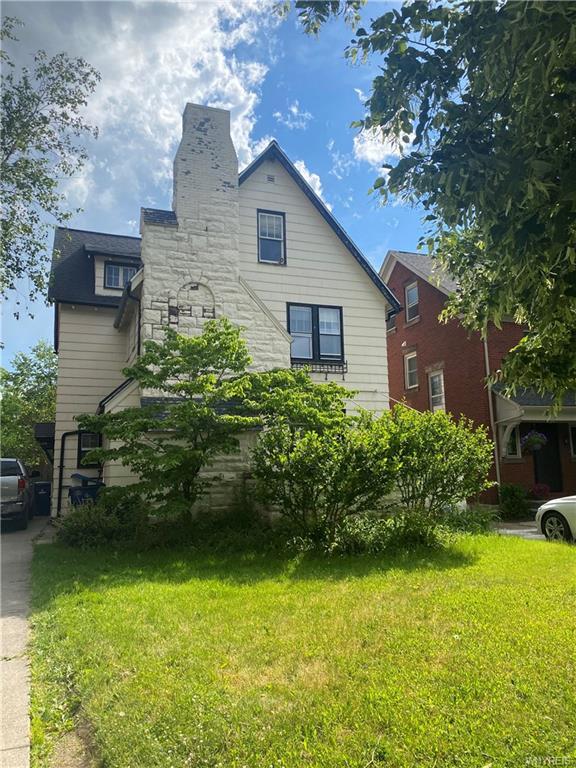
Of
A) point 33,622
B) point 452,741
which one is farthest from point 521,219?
point 33,622

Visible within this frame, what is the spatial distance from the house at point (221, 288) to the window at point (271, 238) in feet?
0.10

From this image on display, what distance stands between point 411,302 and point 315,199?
32.3ft

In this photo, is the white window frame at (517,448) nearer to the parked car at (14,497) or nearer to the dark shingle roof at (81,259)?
the dark shingle roof at (81,259)

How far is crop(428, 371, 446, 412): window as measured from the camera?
2128cm

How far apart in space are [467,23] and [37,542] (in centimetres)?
1134

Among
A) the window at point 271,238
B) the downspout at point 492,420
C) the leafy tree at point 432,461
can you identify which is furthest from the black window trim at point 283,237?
the downspout at point 492,420

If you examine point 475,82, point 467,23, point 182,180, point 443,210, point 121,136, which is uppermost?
point 121,136

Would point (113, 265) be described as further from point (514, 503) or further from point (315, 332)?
point (514, 503)

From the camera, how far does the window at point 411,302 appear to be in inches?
911

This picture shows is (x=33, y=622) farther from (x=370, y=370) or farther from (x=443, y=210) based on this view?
(x=370, y=370)

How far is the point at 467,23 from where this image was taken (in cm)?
325

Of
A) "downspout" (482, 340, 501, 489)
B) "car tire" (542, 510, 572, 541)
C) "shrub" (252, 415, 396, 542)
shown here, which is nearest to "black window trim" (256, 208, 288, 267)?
"shrub" (252, 415, 396, 542)

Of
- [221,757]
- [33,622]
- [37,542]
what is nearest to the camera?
[221,757]

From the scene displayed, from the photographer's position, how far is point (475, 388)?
1927 centimetres
